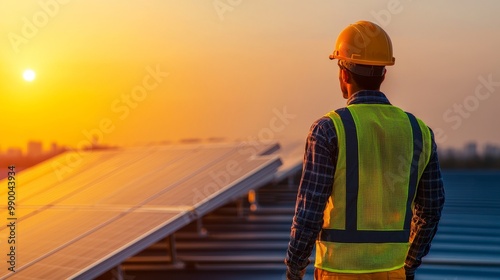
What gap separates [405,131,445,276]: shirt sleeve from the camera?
12.3 feet

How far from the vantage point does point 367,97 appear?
3604 millimetres

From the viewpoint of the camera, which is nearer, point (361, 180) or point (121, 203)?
point (361, 180)

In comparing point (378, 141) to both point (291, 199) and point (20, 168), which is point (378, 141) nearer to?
point (291, 199)

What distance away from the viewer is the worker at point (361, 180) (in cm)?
341

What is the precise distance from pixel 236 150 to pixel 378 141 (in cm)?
528

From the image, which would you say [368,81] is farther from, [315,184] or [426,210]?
[426,210]

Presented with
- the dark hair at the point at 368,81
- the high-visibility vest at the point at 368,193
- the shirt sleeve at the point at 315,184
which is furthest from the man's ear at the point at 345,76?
the shirt sleeve at the point at 315,184

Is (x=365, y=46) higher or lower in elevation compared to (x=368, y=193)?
higher

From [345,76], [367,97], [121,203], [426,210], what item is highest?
[345,76]

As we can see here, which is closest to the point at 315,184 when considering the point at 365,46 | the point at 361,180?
the point at 361,180

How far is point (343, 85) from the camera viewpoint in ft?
12.2

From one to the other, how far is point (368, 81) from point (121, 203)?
14.6ft

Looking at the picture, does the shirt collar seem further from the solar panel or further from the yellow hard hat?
the solar panel

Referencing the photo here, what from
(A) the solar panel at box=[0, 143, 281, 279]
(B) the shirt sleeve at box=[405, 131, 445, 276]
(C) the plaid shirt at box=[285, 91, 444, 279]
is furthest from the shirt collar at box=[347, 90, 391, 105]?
(A) the solar panel at box=[0, 143, 281, 279]
